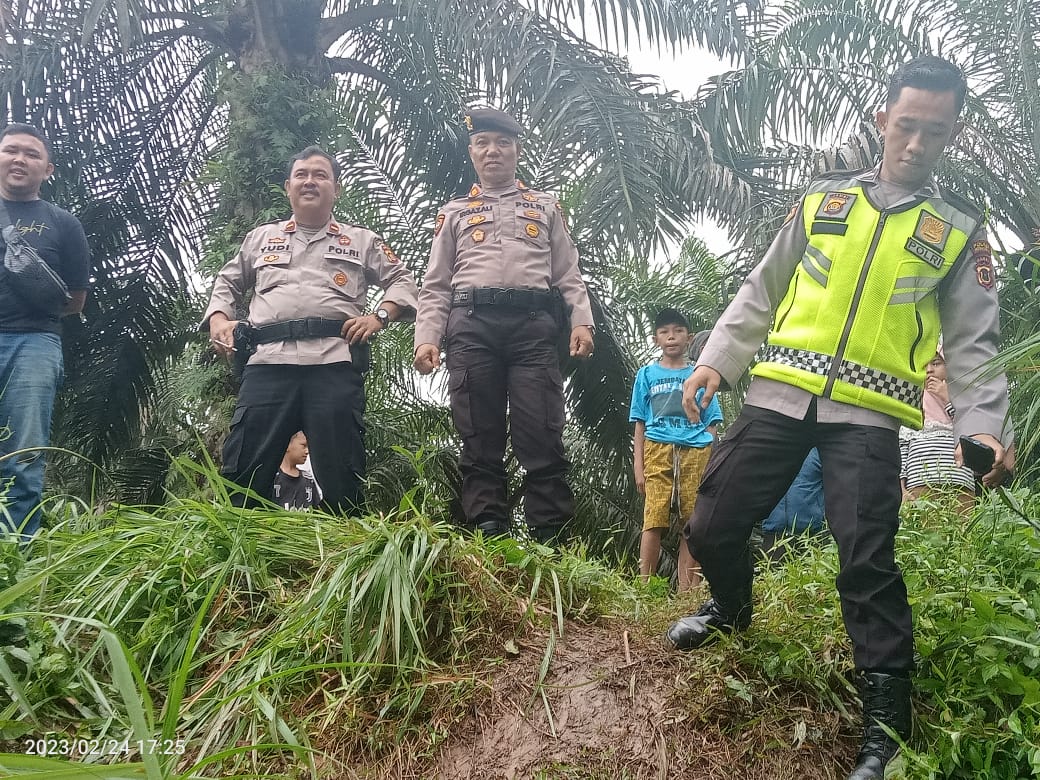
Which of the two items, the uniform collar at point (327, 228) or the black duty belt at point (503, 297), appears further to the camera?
the uniform collar at point (327, 228)

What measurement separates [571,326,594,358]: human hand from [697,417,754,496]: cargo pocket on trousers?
1.19m

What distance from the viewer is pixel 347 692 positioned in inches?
86.4

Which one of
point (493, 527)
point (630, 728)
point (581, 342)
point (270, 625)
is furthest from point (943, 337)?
point (270, 625)

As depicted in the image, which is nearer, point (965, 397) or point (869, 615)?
point (869, 615)

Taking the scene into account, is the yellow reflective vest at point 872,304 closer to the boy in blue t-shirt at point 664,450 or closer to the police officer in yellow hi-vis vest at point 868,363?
the police officer in yellow hi-vis vest at point 868,363

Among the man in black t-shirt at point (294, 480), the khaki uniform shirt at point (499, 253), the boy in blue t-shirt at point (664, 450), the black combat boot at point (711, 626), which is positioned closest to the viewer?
the black combat boot at point (711, 626)

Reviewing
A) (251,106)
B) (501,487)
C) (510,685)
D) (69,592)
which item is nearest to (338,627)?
(510,685)

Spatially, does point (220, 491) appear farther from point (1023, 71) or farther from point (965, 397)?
point (1023, 71)

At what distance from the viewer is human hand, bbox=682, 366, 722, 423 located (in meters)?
2.35

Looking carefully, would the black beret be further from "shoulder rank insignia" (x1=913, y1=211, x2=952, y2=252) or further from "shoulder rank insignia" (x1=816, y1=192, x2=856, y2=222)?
"shoulder rank insignia" (x1=913, y1=211, x2=952, y2=252)

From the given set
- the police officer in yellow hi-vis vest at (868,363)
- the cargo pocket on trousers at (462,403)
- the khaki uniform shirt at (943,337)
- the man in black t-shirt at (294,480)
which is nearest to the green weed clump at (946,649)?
the police officer in yellow hi-vis vest at (868,363)

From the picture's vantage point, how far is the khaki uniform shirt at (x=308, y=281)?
3.57m

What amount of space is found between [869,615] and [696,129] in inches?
189

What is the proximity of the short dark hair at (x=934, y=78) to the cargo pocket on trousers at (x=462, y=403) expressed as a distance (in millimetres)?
1855
